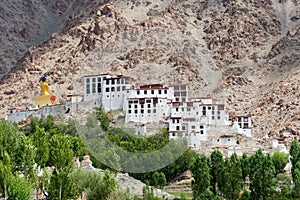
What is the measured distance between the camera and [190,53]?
71500 millimetres

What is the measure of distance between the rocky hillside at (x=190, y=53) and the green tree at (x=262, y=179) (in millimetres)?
17123

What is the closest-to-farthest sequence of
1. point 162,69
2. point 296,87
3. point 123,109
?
1. point 123,109
2. point 296,87
3. point 162,69

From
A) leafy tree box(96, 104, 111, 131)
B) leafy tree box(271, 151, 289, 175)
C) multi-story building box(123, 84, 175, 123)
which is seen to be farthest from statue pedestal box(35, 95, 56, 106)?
leafy tree box(271, 151, 289, 175)

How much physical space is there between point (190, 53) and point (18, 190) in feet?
150

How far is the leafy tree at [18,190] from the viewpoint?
27.5 metres

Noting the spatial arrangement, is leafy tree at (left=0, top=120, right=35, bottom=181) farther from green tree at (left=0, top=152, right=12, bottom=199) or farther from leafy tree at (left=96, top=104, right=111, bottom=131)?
leafy tree at (left=96, top=104, right=111, bottom=131)

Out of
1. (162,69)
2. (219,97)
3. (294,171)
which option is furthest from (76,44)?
(294,171)

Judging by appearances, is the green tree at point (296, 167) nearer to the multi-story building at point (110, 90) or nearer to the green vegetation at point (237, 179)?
the green vegetation at point (237, 179)

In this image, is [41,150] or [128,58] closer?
[41,150]

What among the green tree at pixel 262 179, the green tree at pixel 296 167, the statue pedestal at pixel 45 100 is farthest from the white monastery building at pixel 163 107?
the green tree at pixel 262 179

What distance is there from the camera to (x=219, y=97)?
2461 inches

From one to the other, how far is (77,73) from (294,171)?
132 feet

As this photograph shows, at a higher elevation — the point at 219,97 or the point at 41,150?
the point at 219,97

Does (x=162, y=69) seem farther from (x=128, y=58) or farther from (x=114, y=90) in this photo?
(x=114, y=90)
